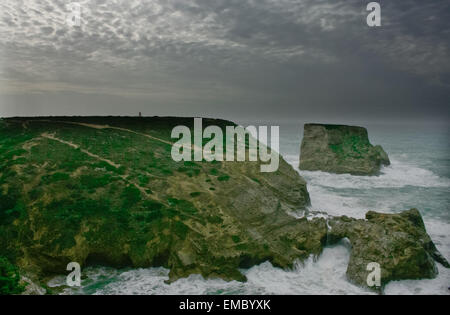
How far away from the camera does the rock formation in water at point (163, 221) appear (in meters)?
18.6

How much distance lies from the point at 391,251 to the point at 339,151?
4098 cm

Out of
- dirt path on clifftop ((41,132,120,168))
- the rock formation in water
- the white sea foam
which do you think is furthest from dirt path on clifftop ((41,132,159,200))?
the white sea foam

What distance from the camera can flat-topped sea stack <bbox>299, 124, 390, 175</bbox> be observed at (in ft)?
179

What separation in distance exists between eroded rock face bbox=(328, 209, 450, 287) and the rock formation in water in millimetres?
67

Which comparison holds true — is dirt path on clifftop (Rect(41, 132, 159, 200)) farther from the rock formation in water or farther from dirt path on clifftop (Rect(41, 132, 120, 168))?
the rock formation in water

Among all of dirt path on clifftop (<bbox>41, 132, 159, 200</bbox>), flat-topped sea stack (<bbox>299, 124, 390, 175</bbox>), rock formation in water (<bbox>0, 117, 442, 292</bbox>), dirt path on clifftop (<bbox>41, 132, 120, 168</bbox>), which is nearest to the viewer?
rock formation in water (<bbox>0, 117, 442, 292</bbox>)

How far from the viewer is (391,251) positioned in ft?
60.4

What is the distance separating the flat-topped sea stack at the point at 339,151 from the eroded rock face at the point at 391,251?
3431 cm

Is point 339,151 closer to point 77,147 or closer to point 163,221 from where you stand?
point 163,221

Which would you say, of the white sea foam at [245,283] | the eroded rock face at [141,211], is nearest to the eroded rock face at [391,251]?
the white sea foam at [245,283]

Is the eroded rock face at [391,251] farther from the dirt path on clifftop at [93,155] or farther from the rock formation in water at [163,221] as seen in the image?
the dirt path on clifftop at [93,155]
